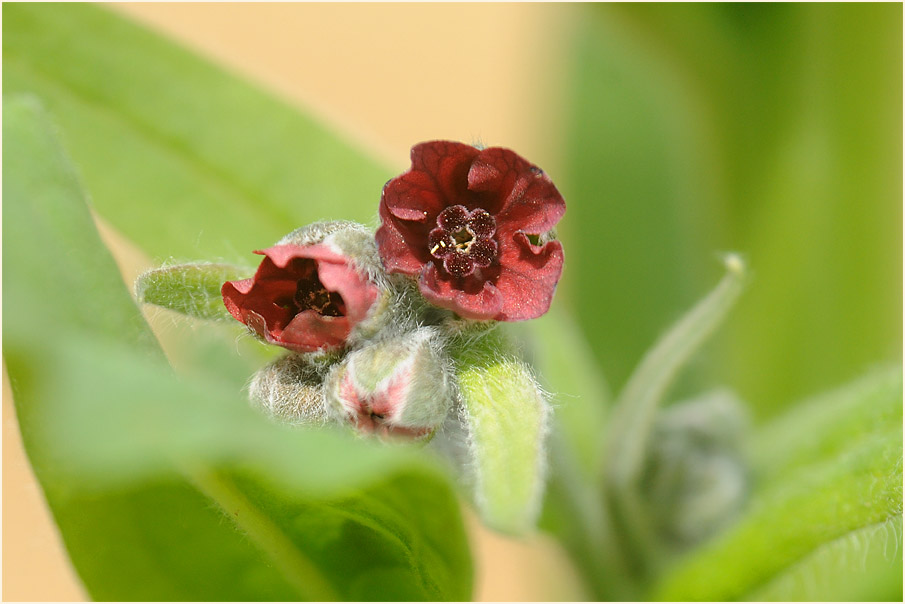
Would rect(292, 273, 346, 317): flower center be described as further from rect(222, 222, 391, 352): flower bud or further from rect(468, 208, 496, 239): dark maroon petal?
rect(468, 208, 496, 239): dark maroon petal

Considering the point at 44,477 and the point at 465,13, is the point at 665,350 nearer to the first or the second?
the point at 44,477

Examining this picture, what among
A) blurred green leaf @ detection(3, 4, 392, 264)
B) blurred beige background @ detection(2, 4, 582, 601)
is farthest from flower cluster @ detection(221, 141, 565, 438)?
blurred beige background @ detection(2, 4, 582, 601)

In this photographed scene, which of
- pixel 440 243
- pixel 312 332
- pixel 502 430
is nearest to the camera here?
pixel 502 430

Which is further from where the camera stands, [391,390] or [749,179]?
[749,179]

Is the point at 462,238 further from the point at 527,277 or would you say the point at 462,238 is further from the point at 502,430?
the point at 502,430

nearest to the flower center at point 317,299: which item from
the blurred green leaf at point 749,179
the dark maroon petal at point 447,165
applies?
the dark maroon petal at point 447,165

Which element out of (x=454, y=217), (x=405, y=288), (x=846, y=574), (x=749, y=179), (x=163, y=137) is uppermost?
(x=749, y=179)

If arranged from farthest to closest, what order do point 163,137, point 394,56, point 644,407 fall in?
point 394,56, point 163,137, point 644,407

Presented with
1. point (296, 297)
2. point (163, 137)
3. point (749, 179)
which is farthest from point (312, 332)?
point (749, 179)
